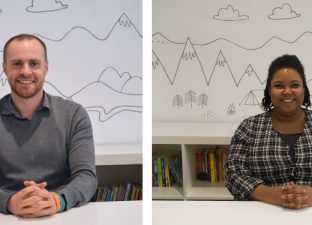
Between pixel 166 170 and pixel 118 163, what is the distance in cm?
41

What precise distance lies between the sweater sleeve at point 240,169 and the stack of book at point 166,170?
55 cm

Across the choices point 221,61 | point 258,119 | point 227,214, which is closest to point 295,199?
point 227,214

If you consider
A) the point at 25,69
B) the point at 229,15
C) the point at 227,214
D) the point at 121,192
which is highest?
the point at 229,15

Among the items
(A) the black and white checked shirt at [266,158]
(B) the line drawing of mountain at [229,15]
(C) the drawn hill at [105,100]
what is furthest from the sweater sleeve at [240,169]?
(B) the line drawing of mountain at [229,15]

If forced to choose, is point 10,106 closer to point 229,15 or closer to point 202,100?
point 202,100

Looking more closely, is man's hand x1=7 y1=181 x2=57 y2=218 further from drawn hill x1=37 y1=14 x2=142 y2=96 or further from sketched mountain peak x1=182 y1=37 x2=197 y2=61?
sketched mountain peak x1=182 y1=37 x2=197 y2=61

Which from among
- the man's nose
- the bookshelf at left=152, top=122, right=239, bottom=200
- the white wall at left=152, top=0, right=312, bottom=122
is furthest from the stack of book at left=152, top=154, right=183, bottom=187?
the man's nose

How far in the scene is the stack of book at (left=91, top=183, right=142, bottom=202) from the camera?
1657 millimetres

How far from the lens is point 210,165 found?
2.09 m

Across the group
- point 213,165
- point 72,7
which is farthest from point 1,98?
point 213,165

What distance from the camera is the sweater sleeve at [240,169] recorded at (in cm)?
135

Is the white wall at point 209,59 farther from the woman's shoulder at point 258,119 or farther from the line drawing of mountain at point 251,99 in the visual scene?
the woman's shoulder at point 258,119

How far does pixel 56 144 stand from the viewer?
1.44 metres

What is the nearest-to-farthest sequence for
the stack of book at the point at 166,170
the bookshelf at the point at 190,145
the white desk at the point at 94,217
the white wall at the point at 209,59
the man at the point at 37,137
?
the white desk at the point at 94,217
the man at the point at 37,137
the bookshelf at the point at 190,145
the stack of book at the point at 166,170
the white wall at the point at 209,59
